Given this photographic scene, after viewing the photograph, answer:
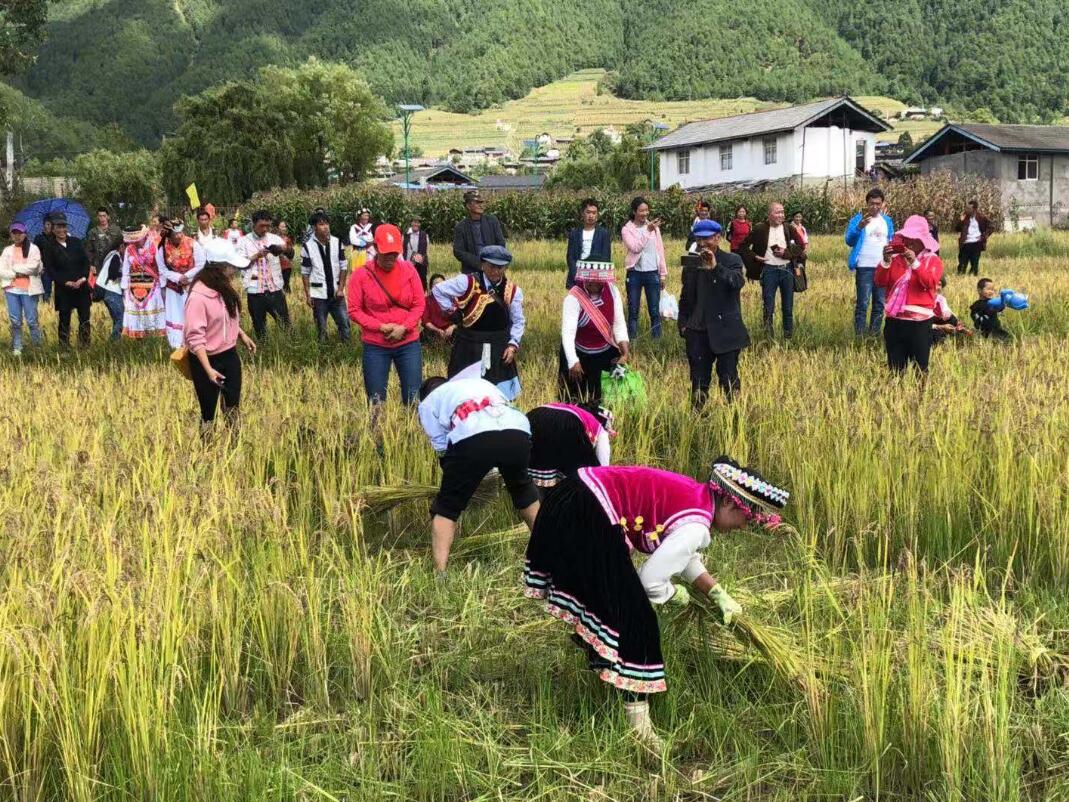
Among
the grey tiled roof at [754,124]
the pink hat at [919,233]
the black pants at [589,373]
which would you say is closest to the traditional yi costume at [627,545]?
the black pants at [589,373]

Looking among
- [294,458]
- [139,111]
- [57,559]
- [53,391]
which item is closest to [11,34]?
[53,391]

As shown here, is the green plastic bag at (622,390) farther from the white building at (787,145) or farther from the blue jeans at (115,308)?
the white building at (787,145)

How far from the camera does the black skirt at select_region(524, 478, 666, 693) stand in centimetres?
304

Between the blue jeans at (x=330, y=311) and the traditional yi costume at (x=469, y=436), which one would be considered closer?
the traditional yi costume at (x=469, y=436)

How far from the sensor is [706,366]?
720cm

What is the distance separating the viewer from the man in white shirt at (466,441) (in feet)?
14.2

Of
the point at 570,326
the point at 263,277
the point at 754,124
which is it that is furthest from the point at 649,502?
the point at 754,124

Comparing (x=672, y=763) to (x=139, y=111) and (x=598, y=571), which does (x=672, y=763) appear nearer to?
(x=598, y=571)

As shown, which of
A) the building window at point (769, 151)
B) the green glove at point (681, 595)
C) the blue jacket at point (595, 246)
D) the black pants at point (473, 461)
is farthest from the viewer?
the building window at point (769, 151)

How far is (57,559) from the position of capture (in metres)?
3.31

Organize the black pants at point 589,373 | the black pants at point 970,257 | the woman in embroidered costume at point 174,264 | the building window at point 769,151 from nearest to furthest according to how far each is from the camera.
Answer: the black pants at point 589,373, the woman in embroidered costume at point 174,264, the black pants at point 970,257, the building window at point 769,151

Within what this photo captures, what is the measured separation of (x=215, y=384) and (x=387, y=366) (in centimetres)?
117

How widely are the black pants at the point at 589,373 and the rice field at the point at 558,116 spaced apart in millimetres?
133380

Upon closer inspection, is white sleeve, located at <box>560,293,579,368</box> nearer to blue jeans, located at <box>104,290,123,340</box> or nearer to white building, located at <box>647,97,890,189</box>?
blue jeans, located at <box>104,290,123,340</box>
